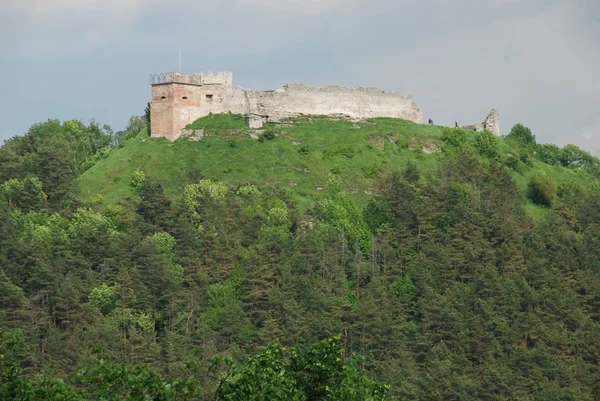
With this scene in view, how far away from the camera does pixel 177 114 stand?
78.4 meters

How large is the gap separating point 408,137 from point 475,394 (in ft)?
77.1

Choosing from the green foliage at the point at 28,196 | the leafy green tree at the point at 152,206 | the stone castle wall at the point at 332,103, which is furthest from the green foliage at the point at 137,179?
the stone castle wall at the point at 332,103

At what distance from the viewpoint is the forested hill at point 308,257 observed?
218 feet

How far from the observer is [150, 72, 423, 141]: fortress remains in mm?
78312

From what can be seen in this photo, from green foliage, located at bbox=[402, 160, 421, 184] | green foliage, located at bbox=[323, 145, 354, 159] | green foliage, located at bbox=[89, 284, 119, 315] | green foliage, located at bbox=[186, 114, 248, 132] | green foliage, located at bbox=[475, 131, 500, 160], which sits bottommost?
green foliage, located at bbox=[89, 284, 119, 315]

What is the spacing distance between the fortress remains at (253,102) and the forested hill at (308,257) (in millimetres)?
837

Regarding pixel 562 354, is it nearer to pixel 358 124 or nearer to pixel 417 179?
pixel 417 179

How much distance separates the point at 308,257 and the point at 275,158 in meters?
8.88

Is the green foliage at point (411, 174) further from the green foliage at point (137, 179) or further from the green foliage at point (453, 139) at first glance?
the green foliage at point (137, 179)

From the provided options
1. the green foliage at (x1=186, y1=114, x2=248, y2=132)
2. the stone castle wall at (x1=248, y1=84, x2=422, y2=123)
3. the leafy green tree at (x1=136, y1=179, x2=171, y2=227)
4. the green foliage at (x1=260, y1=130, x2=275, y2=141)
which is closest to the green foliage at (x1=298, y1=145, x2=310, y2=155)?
the green foliage at (x1=260, y1=130, x2=275, y2=141)

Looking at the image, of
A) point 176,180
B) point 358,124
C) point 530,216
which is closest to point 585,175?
point 530,216

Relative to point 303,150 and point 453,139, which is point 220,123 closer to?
point 303,150

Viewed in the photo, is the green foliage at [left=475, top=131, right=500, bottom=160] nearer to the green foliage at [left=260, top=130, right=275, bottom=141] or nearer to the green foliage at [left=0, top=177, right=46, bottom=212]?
the green foliage at [left=260, top=130, right=275, bottom=141]

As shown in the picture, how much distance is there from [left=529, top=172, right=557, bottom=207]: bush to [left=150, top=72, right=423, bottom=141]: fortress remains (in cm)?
864
